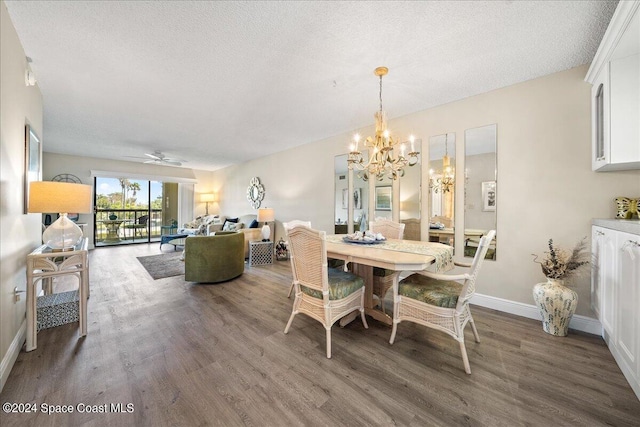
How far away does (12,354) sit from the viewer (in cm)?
169

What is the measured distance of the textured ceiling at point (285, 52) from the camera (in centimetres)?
161

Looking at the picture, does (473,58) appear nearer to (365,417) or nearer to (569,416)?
(569,416)

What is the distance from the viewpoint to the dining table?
176cm

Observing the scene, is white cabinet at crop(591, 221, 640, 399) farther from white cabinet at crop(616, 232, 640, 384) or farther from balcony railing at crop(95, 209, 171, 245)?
balcony railing at crop(95, 209, 171, 245)

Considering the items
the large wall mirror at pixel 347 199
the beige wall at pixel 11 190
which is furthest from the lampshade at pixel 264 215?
the beige wall at pixel 11 190

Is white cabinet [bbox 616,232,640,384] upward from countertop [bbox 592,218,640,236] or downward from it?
downward

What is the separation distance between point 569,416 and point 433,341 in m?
0.83

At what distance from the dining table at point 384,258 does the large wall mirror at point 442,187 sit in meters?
0.80

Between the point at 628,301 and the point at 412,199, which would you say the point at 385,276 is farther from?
the point at 628,301

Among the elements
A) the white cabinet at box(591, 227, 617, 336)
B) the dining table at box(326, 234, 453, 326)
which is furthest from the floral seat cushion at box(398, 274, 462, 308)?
the white cabinet at box(591, 227, 617, 336)

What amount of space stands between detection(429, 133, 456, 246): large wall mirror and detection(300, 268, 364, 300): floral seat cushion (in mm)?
1535

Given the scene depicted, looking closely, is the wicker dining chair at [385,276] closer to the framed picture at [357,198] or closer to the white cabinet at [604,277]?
the framed picture at [357,198]

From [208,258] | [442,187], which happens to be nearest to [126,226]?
[208,258]

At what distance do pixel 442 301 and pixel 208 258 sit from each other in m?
3.10
